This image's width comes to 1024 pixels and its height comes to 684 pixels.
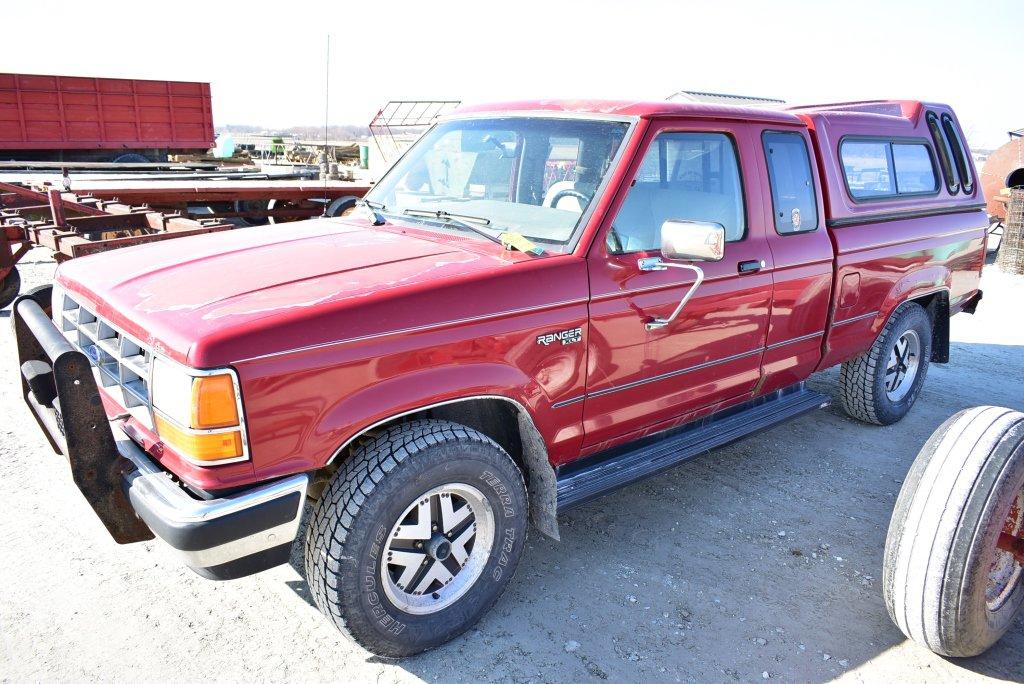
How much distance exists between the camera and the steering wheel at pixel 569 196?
3139 millimetres

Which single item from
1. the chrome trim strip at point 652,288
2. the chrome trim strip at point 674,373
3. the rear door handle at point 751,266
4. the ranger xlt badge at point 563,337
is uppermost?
the rear door handle at point 751,266

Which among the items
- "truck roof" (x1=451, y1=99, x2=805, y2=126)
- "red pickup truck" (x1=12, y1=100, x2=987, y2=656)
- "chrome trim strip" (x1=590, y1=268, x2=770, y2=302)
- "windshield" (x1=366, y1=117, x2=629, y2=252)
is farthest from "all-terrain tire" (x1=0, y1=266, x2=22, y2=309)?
"chrome trim strip" (x1=590, y1=268, x2=770, y2=302)

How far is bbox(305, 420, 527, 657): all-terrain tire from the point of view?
8.20ft

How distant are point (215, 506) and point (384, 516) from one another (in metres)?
0.56

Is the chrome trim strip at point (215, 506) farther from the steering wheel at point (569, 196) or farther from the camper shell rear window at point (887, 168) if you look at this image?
the camper shell rear window at point (887, 168)

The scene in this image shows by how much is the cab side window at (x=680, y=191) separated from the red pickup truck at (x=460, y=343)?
1 centimetres

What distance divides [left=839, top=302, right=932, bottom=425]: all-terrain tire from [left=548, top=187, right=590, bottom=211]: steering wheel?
2779 mm

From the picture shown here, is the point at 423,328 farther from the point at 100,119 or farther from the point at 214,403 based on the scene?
the point at 100,119

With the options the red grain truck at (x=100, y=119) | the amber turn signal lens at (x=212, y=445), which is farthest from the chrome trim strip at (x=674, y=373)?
the red grain truck at (x=100, y=119)

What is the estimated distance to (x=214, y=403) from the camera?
222 centimetres

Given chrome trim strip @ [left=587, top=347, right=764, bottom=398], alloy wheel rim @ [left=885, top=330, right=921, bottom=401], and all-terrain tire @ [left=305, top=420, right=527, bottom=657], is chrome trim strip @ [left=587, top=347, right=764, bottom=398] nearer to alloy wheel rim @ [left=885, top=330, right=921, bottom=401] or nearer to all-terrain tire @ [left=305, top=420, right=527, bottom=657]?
all-terrain tire @ [left=305, top=420, right=527, bottom=657]

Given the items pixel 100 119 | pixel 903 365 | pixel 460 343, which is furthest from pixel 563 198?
pixel 100 119

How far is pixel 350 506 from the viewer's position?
8.17ft

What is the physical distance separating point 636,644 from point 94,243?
15.1 ft
